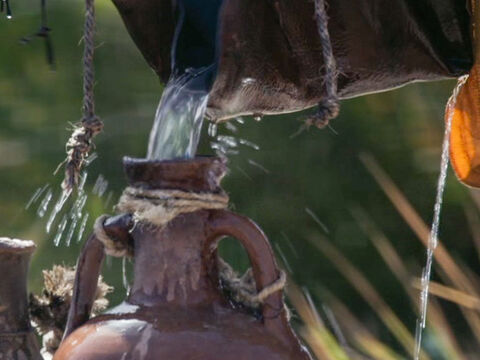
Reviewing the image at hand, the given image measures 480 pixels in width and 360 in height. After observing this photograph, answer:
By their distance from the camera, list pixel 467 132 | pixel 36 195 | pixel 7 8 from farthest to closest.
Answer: pixel 36 195
pixel 467 132
pixel 7 8

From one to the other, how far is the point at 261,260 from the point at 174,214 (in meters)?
0.12

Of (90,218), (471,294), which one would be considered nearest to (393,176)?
(471,294)

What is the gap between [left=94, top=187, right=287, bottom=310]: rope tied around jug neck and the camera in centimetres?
150

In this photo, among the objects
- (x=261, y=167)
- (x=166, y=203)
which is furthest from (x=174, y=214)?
(x=261, y=167)

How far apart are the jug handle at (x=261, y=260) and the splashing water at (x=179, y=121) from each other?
14 cm

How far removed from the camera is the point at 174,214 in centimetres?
151

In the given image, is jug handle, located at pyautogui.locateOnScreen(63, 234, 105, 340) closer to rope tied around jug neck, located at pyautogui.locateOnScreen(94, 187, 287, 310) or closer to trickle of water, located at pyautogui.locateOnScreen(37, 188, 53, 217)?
rope tied around jug neck, located at pyautogui.locateOnScreen(94, 187, 287, 310)

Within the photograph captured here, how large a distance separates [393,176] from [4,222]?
1.42m

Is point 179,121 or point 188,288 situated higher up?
point 179,121

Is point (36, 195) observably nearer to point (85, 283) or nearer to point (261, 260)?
point (85, 283)

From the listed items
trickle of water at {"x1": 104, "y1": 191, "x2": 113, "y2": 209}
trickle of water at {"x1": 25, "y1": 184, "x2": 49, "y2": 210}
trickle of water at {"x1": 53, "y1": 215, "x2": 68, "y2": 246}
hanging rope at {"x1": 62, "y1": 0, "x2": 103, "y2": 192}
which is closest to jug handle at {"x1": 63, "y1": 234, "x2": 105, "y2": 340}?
hanging rope at {"x1": 62, "y1": 0, "x2": 103, "y2": 192}

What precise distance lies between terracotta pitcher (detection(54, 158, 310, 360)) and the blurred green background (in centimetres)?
283

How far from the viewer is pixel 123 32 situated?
4.68 m

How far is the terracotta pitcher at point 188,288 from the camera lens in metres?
1.48
